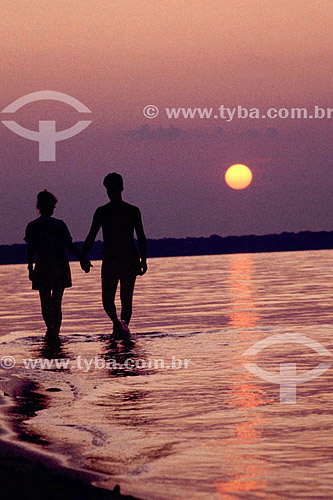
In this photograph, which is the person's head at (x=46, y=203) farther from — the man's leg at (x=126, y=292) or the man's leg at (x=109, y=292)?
the man's leg at (x=126, y=292)

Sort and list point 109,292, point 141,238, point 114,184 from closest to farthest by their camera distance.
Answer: point 114,184 → point 109,292 → point 141,238

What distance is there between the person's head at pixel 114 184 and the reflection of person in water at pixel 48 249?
770mm

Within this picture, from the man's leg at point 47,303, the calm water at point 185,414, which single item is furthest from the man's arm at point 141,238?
the man's leg at point 47,303

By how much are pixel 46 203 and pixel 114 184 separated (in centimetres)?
98

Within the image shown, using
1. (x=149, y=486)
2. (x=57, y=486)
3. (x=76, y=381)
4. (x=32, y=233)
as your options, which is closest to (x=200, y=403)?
(x=76, y=381)

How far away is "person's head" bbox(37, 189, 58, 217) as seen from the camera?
425 inches

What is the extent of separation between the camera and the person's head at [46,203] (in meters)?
10.8

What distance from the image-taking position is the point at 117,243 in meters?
11.5

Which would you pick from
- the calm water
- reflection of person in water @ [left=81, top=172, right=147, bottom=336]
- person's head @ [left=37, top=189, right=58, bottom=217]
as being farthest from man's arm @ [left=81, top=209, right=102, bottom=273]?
the calm water

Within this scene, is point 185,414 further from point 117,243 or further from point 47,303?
point 117,243

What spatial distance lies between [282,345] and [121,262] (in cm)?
242

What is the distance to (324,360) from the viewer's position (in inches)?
350

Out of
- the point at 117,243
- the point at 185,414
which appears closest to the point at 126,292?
the point at 117,243

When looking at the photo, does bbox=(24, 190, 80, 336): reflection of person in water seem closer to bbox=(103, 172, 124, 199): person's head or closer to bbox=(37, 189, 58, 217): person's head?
bbox=(37, 189, 58, 217): person's head
